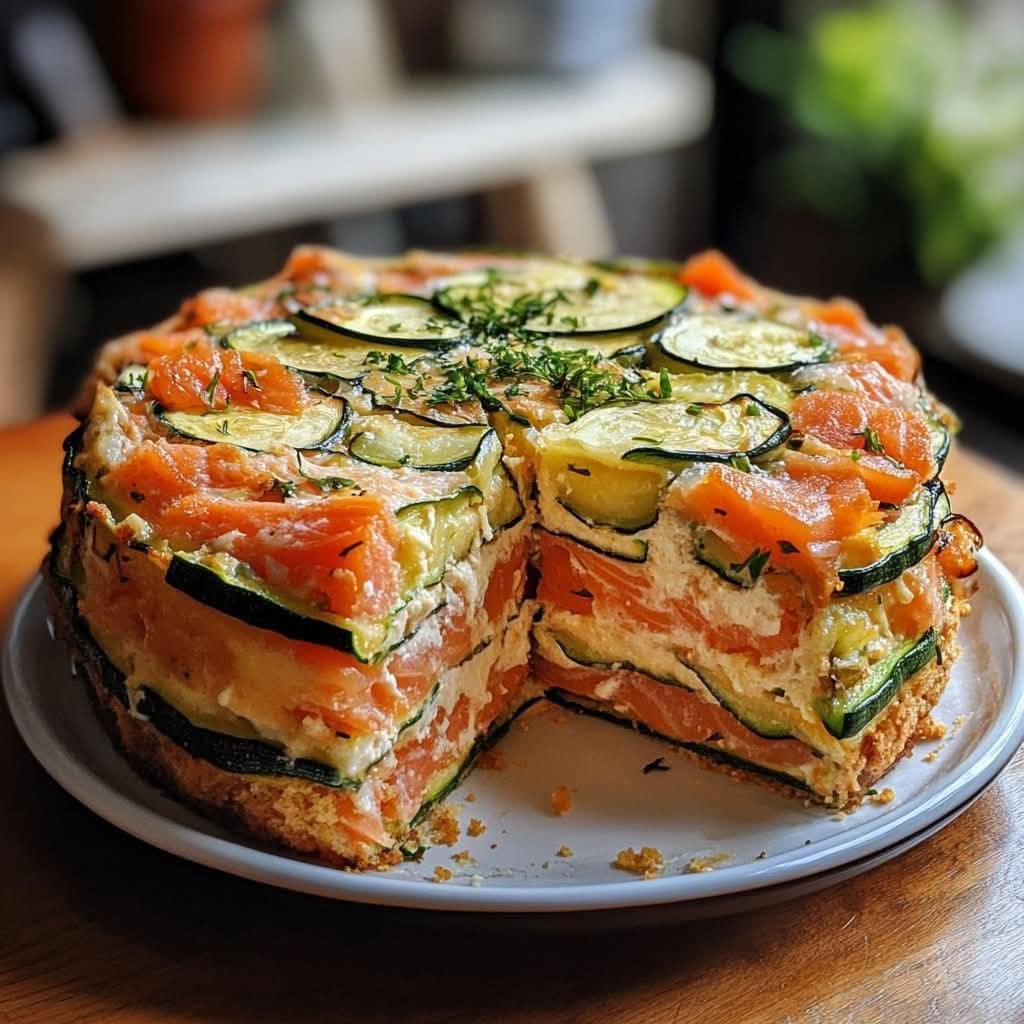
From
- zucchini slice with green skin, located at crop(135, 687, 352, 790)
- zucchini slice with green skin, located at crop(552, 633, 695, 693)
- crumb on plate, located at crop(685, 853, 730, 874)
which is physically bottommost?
zucchini slice with green skin, located at crop(552, 633, 695, 693)

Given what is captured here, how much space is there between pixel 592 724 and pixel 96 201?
403 cm

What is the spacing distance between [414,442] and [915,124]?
526 centimetres

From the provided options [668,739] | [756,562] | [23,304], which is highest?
[756,562]

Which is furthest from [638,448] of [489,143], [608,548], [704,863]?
[489,143]

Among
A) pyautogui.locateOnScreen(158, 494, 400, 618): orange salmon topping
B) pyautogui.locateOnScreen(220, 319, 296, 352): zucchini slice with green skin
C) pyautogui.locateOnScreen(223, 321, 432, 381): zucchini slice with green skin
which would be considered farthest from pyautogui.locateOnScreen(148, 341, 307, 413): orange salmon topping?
pyautogui.locateOnScreen(158, 494, 400, 618): orange salmon topping

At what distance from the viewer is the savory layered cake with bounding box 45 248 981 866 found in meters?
2.26

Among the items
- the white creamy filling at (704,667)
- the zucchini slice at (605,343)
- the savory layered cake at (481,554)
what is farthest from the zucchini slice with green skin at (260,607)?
the zucchini slice at (605,343)

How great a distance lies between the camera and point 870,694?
94.7 inches

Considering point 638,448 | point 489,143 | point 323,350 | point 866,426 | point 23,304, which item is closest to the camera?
point 638,448

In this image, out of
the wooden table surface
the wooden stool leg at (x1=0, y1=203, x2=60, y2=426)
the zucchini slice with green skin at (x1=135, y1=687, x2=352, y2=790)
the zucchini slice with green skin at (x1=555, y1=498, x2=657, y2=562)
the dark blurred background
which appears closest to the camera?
the wooden table surface

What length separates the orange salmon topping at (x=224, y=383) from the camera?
2.78 m

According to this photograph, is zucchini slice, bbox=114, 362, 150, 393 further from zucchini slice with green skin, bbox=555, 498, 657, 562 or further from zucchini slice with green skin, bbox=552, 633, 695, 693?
zucchini slice with green skin, bbox=552, 633, 695, 693

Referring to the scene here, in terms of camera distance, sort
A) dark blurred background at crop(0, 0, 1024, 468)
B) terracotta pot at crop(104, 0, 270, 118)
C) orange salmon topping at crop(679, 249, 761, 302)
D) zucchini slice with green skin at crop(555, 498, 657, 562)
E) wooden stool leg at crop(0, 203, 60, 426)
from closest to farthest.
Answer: zucchini slice with green skin at crop(555, 498, 657, 562) → orange salmon topping at crop(679, 249, 761, 302) → wooden stool leg at crop(0, 203, 60, 426) → dark blurred background at crop(0, 0, 1024, 468) → terracotta pot at crop(104, 0, 270, 118)

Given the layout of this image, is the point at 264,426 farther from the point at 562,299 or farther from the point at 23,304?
the point at 23,304
